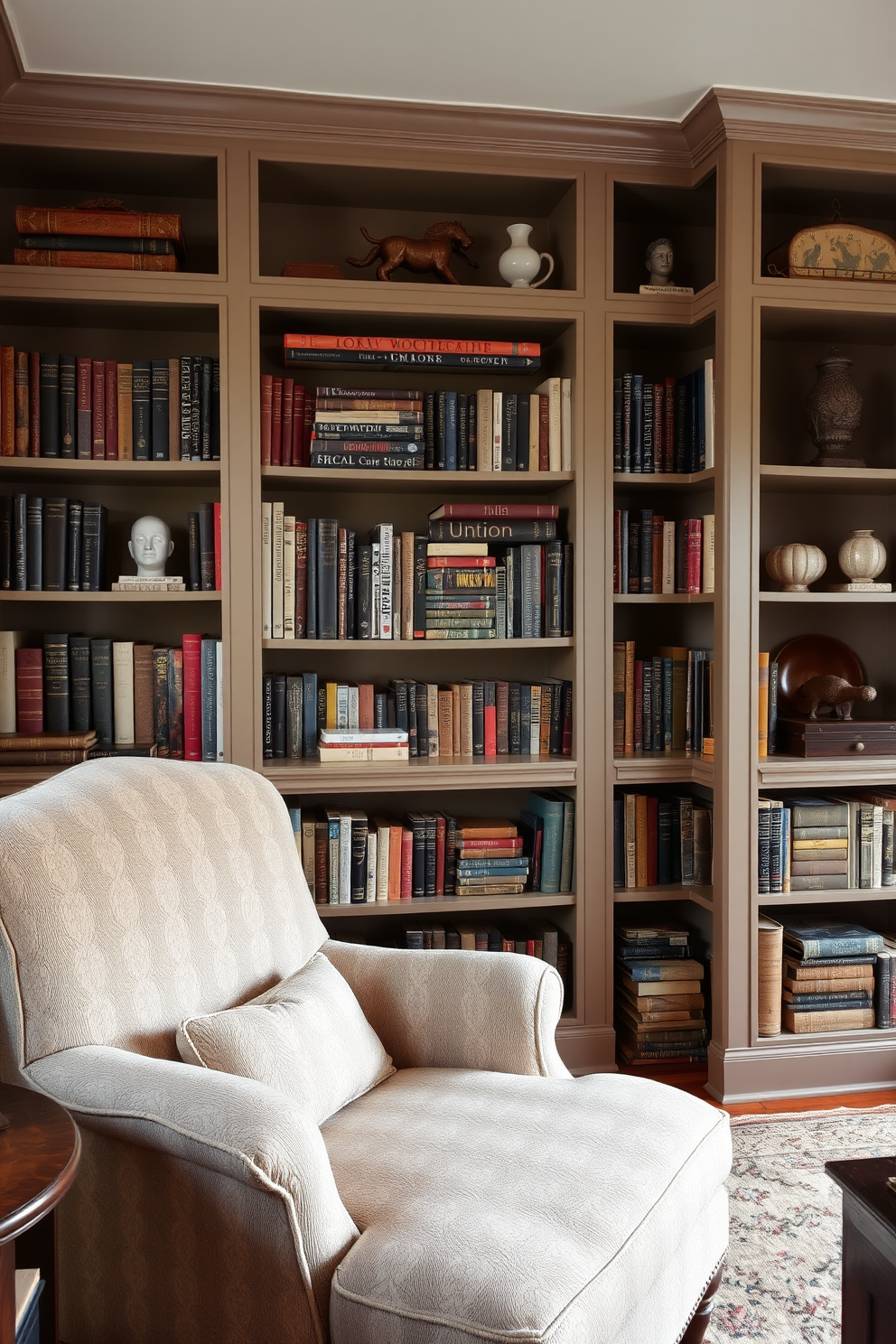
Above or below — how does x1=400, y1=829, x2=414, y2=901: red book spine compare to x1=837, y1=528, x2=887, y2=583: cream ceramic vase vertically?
below

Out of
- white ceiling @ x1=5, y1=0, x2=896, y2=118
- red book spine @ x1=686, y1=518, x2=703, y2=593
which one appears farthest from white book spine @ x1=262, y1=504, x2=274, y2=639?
red book spine @ x1=686, y1=518, x2=703, y2=593

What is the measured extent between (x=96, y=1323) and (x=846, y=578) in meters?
2.71

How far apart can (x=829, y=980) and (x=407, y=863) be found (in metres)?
1.22

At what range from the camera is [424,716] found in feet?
9.62

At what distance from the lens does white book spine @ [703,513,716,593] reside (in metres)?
2.87

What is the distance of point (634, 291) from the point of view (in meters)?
3.22

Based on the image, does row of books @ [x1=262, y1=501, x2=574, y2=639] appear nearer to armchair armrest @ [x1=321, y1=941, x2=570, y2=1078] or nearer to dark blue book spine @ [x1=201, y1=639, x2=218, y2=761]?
dark blue book spine @ [x1=201, y1=639, x2=218, y2=761]

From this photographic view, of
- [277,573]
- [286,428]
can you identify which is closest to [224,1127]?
[277,573]

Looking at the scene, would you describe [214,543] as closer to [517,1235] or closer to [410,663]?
[410,663]

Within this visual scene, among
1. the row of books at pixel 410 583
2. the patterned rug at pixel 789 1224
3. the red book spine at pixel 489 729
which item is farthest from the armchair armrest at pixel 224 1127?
the red book spine at pixel 489 729

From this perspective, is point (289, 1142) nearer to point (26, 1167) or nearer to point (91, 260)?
point (26, 1167)

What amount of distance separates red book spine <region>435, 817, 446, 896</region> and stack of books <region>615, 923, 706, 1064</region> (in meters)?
0.59

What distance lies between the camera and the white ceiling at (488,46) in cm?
225

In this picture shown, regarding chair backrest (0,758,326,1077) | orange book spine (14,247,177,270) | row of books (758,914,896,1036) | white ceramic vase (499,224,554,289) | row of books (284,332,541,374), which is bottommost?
row of books (758,914,896,1036)
